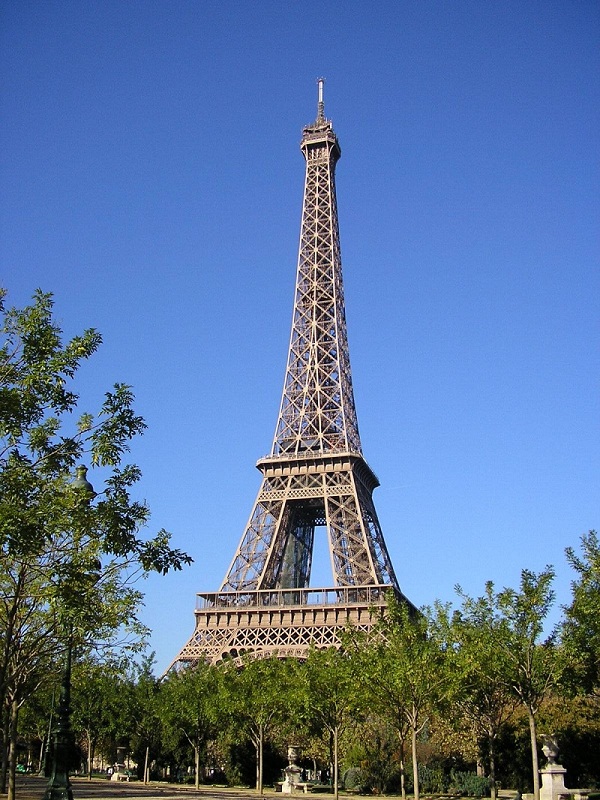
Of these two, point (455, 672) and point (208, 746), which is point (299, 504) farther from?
point (455, 672)

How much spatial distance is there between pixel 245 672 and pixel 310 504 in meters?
28.0

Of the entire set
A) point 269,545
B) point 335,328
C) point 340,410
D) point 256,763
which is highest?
point 335,328

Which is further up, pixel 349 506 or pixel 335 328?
pixel 335 328

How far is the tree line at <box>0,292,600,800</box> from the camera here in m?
18.2

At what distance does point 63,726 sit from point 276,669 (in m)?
32.2

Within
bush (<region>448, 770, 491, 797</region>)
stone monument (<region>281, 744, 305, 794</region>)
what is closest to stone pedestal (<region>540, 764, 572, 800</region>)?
bush (<region>448, 770, 491, 797</region>)

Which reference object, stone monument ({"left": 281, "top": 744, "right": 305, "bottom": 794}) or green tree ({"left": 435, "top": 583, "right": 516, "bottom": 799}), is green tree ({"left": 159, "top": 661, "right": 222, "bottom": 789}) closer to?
stone monument ({"left": 281, "top": 744, "right": 305, "bottom": 794})

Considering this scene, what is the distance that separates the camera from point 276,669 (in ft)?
173

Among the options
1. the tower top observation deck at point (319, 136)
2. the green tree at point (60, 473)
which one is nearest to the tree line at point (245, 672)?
the green tree at point (60, 473)

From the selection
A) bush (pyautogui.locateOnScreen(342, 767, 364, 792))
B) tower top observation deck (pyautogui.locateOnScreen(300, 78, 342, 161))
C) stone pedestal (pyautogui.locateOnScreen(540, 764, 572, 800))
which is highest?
tower top observation deck (pyautogui.locateOnScreen(300, 78, 342, 161))

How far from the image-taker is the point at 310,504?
79250 mm

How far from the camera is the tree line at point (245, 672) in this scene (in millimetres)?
18250

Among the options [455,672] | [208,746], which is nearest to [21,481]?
A: [455,672]

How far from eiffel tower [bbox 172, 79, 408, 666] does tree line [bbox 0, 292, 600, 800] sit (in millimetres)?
8080
